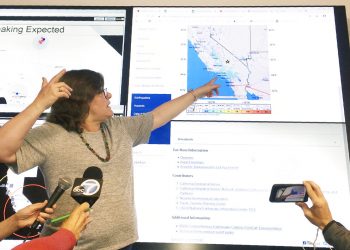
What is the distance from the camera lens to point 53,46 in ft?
7.61

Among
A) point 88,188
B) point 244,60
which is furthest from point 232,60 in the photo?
point 88,188

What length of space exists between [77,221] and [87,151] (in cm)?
61

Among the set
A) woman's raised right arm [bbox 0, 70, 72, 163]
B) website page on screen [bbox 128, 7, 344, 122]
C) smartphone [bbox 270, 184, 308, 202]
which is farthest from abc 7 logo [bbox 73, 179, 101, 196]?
website page on screen [bbox 128, 7, 344, 122]

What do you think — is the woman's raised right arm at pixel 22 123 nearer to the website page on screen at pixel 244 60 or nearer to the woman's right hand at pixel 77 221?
the woman's right hand at pixel 77 221

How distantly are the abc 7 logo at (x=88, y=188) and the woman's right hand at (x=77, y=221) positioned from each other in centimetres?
5

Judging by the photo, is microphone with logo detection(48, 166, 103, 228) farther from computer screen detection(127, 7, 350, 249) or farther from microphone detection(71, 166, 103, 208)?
computer screen detection(127, 7, 350, 249)

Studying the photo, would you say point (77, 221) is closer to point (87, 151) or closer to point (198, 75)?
point (87, 151)

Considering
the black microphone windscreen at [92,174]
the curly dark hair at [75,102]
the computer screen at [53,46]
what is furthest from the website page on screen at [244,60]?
the black microphone windscreen at [92,174]

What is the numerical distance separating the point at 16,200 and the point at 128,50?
1.10m

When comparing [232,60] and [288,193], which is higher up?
[232,60]

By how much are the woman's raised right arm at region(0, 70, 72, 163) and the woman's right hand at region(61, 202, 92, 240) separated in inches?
20.2

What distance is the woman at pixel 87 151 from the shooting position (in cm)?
141

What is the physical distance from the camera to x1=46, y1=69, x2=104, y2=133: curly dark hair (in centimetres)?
156

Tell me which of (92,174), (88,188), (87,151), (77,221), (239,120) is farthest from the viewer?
(239,120)
